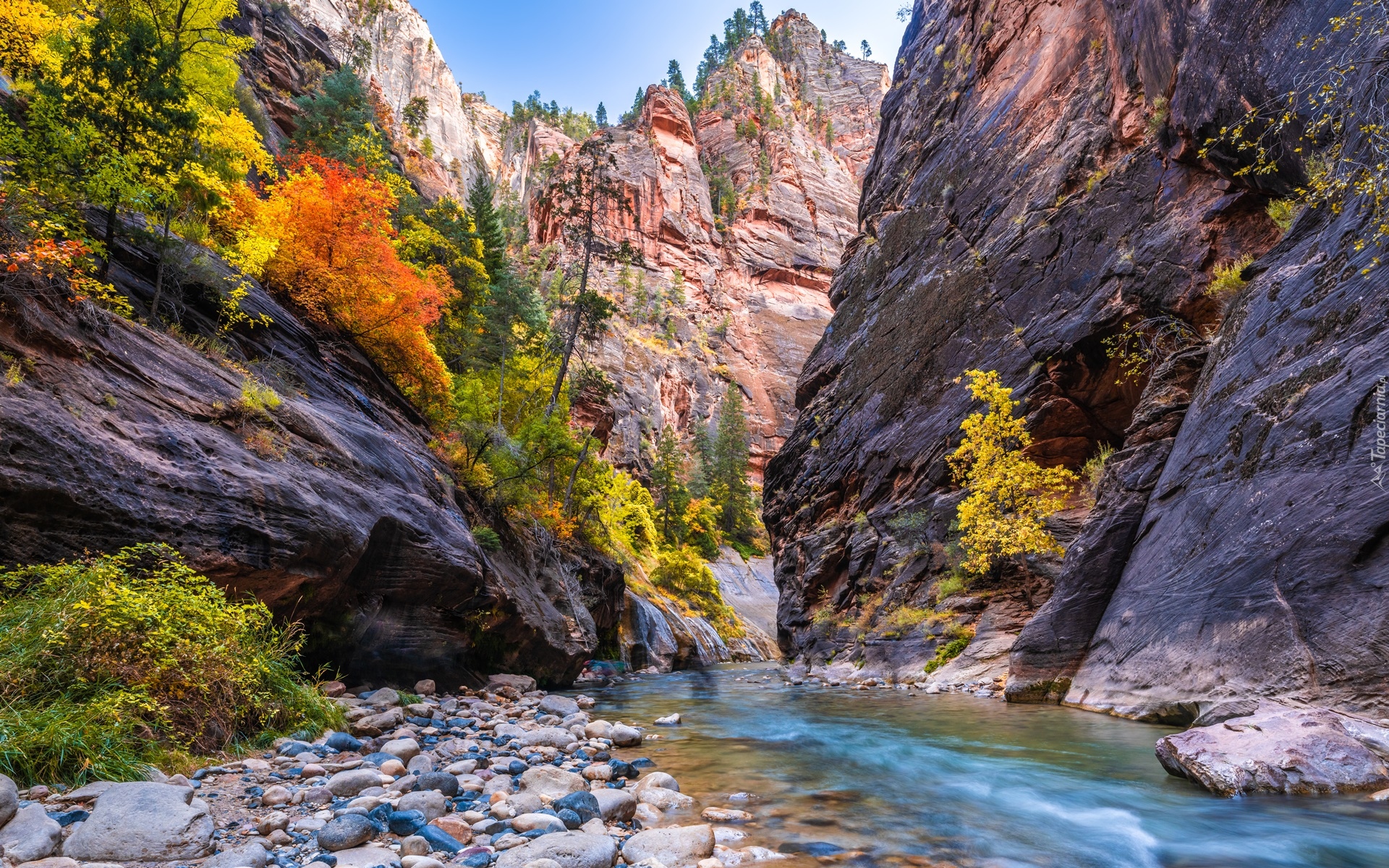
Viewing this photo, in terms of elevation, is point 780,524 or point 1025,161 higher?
point 1025,161

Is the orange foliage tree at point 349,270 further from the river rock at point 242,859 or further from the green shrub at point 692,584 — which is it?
the green shrub at point 692,584

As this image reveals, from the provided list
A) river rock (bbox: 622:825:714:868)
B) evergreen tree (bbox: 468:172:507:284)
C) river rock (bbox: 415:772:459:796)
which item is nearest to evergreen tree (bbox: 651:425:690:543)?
evergreen tree (bbox: 468:172:507:284)

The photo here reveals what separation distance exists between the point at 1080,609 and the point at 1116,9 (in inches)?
759

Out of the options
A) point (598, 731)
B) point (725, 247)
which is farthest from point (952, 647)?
point (725, 247)

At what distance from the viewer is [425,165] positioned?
167 feet

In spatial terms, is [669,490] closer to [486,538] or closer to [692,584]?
[692,584]

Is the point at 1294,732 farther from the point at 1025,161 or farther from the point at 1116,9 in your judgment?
the point at 1025,161

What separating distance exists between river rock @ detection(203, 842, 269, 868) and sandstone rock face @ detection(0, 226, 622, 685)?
4024 mm

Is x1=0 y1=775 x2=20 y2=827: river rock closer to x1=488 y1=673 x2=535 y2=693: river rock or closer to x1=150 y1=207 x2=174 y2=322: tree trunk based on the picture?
x1=150 y1=207 x2=174 y2=322: tree trunk

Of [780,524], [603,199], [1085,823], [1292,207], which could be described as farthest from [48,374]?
[780,524]

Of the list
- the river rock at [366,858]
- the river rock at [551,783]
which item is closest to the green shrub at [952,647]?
the river rock at [551,783]

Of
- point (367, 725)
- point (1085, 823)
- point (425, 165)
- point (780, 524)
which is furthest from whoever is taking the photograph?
point (425, 165)

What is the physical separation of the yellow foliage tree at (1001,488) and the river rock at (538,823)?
52.2 ft

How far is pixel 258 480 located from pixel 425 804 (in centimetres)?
522
